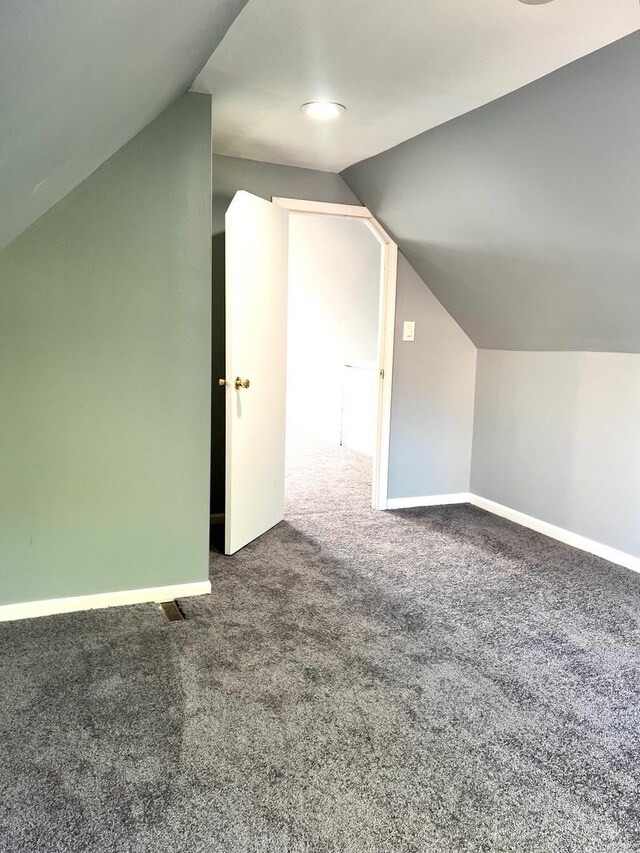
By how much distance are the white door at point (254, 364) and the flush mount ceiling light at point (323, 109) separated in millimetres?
509

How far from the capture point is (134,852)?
131 centimetres

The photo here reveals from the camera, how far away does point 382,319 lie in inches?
150

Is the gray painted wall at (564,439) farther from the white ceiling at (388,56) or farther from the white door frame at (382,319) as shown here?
the white ceiling at (388,56)

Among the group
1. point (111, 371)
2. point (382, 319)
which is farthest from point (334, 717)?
point (382, 319)

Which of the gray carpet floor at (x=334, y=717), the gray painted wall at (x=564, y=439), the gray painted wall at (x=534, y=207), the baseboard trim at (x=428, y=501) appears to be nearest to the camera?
Result: the gray carpet floor at (x=334, y=717)

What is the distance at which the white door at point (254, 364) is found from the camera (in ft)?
9.55

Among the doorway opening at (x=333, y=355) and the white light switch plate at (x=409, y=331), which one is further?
the doorway opening at (x=333, y=355)

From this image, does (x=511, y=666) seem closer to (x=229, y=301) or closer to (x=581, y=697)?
(x=581, y=697)

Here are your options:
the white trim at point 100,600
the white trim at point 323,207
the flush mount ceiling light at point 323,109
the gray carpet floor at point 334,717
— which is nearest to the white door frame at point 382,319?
the white trim at point 323,207

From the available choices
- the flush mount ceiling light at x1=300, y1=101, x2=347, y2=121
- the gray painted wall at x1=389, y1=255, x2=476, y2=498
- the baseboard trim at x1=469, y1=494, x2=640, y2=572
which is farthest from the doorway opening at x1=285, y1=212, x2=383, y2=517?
the flush mount ceiling light at x1=300, y1=101, x2=347, y2=121

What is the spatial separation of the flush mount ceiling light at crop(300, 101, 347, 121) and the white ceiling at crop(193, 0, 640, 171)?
0.14 feet

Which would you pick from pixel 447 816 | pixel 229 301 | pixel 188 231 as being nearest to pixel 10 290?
pixel 188 231

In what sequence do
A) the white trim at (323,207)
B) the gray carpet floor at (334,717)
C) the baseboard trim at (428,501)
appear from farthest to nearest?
the baseboard trim at (428,501), the white trim at (323,207), the gray carpet floor at (334,717)

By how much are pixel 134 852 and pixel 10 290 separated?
72.7 inches
